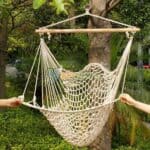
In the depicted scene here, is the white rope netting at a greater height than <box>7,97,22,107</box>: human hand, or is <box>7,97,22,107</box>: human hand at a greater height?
<box>7,97,22,107</box>: human hand

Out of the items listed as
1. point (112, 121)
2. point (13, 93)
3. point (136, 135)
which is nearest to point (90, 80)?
point (112, 121)

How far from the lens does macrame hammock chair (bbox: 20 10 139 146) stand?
3.21 m

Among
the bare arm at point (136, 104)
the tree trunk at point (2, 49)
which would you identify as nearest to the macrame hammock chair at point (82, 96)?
the bare arm at point (136, 104)

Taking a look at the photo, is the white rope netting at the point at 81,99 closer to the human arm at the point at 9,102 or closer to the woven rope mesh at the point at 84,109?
the woven rope mesh at the point at 84,109

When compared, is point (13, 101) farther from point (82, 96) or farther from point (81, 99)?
point (82, 96)

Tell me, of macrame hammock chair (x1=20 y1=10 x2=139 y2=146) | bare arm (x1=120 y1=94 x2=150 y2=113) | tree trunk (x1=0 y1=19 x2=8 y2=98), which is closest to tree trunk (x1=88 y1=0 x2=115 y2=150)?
macrame hammock chair (x1=20 y1=10 x2=139 y2=146)

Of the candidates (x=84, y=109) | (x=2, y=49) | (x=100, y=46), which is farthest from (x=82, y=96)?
(x=2, y=49)

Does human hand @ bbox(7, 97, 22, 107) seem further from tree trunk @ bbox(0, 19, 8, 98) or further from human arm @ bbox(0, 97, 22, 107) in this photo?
tree trunk @ bbox(0, 19, 8, 98)

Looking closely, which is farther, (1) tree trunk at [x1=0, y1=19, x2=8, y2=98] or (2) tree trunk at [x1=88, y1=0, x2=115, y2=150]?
(1) tree trunk at [x1=0, y1=19, x2=8, y2=98]

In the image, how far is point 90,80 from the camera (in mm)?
4129

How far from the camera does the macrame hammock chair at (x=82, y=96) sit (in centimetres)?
321

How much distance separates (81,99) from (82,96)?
10.1 inches

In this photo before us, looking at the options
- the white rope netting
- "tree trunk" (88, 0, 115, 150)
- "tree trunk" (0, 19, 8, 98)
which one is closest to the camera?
the white rope netting

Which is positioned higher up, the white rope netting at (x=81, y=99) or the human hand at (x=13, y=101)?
the human hand at (x=13, y=101)
